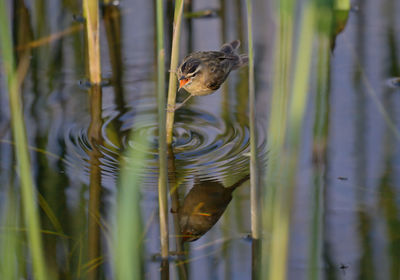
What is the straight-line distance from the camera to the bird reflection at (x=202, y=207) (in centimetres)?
322

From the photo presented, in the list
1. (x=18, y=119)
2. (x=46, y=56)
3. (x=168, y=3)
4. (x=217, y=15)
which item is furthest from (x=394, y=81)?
(x=18, y=119)

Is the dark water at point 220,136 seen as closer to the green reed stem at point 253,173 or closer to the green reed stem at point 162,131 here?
the green reed stem at point 162,131

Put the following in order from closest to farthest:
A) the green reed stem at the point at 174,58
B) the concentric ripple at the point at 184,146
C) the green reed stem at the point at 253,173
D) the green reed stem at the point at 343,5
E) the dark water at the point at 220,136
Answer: the green reed stem at the point at 253,173 < the dark water at the point at 220,136 < the green reed stem at the point at 174,58 < the concentric ripple at the point at 184,146 < the green reed stem at the point at 343,5

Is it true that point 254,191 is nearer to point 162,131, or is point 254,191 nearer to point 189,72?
point 162,131

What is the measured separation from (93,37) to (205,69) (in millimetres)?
1020

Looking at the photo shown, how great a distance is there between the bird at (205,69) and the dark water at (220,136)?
0.29 metres

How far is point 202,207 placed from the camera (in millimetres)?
3428

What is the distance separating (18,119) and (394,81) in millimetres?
3469

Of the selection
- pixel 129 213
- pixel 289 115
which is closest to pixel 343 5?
pixel 289 115

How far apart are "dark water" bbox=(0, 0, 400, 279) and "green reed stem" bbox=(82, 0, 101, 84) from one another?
6.8 inches

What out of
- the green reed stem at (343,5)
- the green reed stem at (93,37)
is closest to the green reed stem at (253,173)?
the green reed stem at (93,37)

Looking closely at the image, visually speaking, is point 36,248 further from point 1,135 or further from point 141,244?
point 1,135

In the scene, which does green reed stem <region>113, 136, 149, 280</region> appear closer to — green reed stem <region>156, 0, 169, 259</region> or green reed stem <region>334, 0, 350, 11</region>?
green reed stem <region>156, 0, 169, 259</region>

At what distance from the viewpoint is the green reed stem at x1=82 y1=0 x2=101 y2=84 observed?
4371 mm
